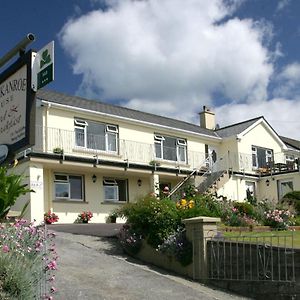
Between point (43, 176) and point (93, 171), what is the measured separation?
2.90 m

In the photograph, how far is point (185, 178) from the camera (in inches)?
1163

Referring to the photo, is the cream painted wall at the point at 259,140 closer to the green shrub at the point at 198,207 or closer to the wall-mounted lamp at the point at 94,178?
the wall-mounted lamp at the point at 94,178

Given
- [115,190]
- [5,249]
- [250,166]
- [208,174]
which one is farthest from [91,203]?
[5,249]

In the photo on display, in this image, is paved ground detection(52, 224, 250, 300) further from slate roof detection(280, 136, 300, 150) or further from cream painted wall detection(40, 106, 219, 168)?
slate roof detection(280, 136, 300, 150)

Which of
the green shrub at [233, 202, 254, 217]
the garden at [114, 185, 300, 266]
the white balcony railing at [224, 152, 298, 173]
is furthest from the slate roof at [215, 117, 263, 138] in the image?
the garden at [114, 185, 300, 266]

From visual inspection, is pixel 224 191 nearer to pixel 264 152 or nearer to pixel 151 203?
pixel 264 152

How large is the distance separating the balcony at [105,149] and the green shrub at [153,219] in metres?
9.85

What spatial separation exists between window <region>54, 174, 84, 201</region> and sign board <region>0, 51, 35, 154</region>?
58.5 ft

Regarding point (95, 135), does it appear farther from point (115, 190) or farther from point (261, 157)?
point (261, 157)

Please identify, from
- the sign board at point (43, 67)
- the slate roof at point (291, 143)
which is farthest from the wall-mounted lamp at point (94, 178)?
the slate roof at point (291, 143)

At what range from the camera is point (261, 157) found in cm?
3659

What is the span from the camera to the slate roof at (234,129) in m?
35.6

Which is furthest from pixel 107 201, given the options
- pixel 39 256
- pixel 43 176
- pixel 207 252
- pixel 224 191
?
pixel 39 256

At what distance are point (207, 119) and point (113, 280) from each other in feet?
94.6
